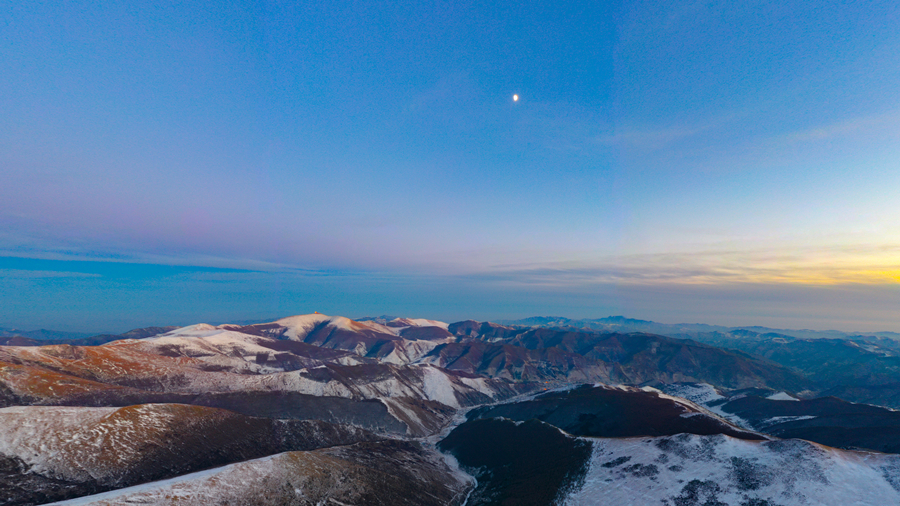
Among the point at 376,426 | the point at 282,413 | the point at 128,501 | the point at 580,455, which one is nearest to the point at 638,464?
the point at 580,455

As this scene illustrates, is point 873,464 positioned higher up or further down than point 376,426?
higher up

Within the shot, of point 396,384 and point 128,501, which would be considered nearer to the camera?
point 128,501

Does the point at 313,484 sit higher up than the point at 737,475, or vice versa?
the point at 737,475

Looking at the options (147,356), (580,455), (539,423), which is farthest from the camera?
(147,356)

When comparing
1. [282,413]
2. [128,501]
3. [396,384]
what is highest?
[128,501]

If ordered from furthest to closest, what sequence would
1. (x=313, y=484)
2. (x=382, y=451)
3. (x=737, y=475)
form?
(x=382, y=451)
(x=313, y=484)
(x=737, y=475)

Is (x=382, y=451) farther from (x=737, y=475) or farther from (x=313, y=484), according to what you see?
(x=737, y=475)

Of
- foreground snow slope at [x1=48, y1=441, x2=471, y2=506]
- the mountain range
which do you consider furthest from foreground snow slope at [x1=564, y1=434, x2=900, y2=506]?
foreground snow slope at [x1=48, y1=441, x2=471, y2=506]

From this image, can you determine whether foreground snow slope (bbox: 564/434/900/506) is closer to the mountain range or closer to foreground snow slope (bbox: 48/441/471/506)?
the mountain range

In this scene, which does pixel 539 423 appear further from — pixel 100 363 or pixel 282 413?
pixel 100 363

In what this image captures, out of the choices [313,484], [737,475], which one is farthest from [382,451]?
[737,475]

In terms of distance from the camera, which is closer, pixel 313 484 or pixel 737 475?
pixel 737 475
